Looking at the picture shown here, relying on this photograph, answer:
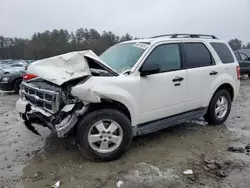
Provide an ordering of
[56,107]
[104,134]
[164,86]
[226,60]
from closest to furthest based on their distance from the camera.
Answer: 1. [56,107]
2. [104,134]
3. [164,86]
4. [226,60]

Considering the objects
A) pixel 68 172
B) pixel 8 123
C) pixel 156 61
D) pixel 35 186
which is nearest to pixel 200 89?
pixel 156 61

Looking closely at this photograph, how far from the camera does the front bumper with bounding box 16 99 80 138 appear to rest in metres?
3.58

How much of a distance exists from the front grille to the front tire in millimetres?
458

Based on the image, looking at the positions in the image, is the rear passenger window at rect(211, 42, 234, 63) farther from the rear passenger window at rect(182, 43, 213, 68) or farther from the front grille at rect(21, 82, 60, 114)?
the front grille at rect(21, 82, 60, 114)

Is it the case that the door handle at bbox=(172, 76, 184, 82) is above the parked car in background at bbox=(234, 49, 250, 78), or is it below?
above

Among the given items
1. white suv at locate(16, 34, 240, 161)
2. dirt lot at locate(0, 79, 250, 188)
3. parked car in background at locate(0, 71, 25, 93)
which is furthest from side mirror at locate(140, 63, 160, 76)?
parked car in background at locate(0, 71, 25, 93)

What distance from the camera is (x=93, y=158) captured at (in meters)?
3.82

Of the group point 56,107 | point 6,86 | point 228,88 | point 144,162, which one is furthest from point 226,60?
point 6,86

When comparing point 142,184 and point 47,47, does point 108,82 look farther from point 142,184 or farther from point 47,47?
point 47,47

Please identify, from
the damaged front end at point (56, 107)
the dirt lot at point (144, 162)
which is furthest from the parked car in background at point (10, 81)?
the damaged front end at point (56, 107)

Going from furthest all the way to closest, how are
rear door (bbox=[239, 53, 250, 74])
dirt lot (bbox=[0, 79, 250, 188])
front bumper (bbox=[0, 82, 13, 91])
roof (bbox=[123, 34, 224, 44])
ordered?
rear door (bbox=[239, 53, 250, 74]) → front bumper (bbox=[0, 82, 13, 91]) → roof (bbox=[123, 34, 224, 44]) → dirt lot (bbox=[0, 79, 250, 188])

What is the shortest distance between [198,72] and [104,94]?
2.13 meters

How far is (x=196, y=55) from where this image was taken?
504 cm

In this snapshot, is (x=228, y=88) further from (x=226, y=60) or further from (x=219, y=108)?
(x=226, y=60)
